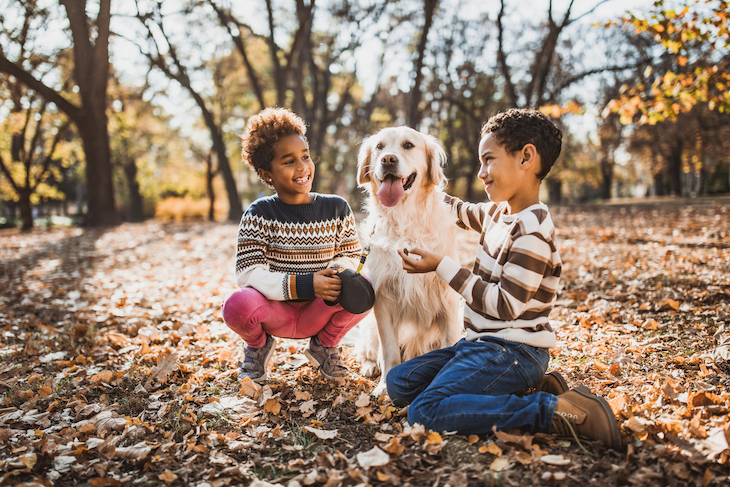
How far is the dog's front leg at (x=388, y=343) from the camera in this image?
2.94 m

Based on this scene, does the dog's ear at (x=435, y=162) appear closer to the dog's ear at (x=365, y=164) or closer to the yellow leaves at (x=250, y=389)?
the dog's ear at (x=365, y=164)

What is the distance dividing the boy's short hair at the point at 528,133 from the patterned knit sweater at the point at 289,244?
117 cm

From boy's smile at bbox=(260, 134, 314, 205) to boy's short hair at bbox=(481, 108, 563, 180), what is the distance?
1.16m

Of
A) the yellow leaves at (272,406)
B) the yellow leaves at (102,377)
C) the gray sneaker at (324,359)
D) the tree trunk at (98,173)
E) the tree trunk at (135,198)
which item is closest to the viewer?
the yellow leaves at (272,406)

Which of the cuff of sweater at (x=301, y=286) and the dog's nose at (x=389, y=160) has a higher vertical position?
the dog's nose at (x=389, y=160)

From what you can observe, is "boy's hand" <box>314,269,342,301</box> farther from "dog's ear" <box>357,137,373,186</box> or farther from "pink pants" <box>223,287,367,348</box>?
"dog's ear" <box>357,137,373,186</box>

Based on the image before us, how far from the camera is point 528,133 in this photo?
2.32 m

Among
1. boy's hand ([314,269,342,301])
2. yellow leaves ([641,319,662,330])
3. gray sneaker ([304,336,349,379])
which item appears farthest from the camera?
yellow leaves ([641,319,662,330])

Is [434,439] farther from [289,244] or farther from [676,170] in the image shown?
[676,170]

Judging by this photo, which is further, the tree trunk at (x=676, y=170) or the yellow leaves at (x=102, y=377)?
the tree trunk at (x=676, y=170)

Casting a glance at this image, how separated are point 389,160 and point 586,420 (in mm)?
1799

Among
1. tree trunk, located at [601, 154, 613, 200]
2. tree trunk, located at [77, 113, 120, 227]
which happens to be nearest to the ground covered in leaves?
tree trunk, located at [77, 113, 120, 227]

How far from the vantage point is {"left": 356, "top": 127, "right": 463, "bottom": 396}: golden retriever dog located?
2973mm

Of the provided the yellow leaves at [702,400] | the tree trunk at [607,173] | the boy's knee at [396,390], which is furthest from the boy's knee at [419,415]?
the tree trunk at [607,173]
